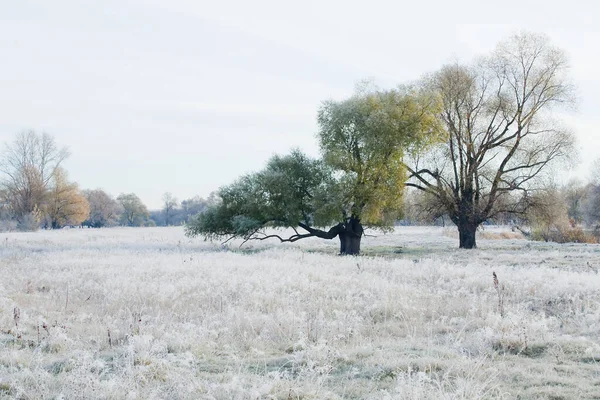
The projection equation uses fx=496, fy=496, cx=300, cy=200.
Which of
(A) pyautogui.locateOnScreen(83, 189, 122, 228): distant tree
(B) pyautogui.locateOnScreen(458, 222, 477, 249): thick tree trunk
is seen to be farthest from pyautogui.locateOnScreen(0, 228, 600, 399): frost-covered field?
(A) pyautogui.locateOnScreen(83, 189, 122, 228): distant tree

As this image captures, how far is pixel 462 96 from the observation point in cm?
3306

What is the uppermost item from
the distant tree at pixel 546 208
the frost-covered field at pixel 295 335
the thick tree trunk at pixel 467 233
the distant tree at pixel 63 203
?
the distant tree at pixel 63 203

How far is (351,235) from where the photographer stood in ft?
99.0

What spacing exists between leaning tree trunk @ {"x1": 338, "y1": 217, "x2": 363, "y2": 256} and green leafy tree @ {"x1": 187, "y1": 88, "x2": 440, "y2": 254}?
0.06 m

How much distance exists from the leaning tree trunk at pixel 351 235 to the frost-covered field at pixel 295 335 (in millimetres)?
12469

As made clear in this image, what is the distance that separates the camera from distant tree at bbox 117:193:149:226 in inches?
4796

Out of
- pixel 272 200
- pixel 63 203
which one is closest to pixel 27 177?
pixel 63 203

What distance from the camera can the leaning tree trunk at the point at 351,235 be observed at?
3012 cm

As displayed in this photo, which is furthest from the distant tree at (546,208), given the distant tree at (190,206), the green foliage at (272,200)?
the distant tree at (190,206)

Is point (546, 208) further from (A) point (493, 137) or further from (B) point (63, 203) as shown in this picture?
(B) point (63, 203)

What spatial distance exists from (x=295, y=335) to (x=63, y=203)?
238ft

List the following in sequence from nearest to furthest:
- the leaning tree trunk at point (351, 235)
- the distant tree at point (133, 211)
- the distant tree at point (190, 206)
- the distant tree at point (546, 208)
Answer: the leaning tree trunk at point (351, 235) < the distant tree at point (546, 208) < the distant tree at point (133, 211) < the distant tree at point (190, 206)

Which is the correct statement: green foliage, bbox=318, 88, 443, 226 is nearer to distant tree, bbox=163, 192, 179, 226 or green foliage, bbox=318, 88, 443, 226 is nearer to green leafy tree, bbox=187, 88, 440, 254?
green leafy tree, bbox=187, 88, 440, 254

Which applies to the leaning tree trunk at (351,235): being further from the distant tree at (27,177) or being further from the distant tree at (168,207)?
the distant tree at (168,207)
